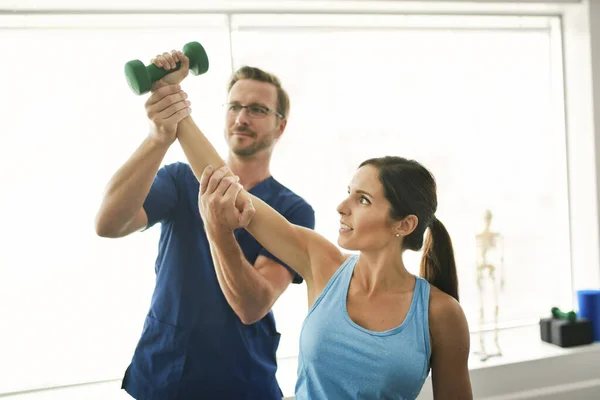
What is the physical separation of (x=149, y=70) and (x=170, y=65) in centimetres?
6

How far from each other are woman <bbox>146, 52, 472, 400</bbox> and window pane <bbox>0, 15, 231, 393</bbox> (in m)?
0.91

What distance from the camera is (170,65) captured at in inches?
53.5

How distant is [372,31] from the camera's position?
2.52m

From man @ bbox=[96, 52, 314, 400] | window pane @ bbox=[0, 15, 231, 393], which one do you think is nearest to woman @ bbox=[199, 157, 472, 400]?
man @ bbox=[96, 52, 314, 400]

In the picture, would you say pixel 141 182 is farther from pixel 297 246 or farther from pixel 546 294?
pixel 546 294

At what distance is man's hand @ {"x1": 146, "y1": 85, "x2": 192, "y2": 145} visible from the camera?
136cm

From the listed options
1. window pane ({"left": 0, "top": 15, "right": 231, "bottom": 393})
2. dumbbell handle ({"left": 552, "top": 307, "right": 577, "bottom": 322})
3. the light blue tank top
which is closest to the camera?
the light blue tank top

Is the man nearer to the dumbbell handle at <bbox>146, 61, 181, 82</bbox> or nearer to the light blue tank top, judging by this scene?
the dumbbell handle at <bbox>146, 61, 181, 82</bbox>

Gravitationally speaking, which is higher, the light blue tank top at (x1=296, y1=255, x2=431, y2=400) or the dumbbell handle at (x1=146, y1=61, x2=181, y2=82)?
the dumbbell handle at (x1=146, y1=61, x2=181, y2=82)

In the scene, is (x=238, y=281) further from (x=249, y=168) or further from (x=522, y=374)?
(x=522, y=374)

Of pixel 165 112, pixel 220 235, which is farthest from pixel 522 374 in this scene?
pixel 165 112

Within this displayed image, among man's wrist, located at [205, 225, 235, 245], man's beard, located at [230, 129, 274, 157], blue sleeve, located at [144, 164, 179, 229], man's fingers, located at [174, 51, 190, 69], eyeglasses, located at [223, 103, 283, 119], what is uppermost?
man's fingers, located at [174, 51, 190, 69]

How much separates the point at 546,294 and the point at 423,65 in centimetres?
133

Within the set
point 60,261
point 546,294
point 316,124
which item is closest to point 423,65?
point 316,124
